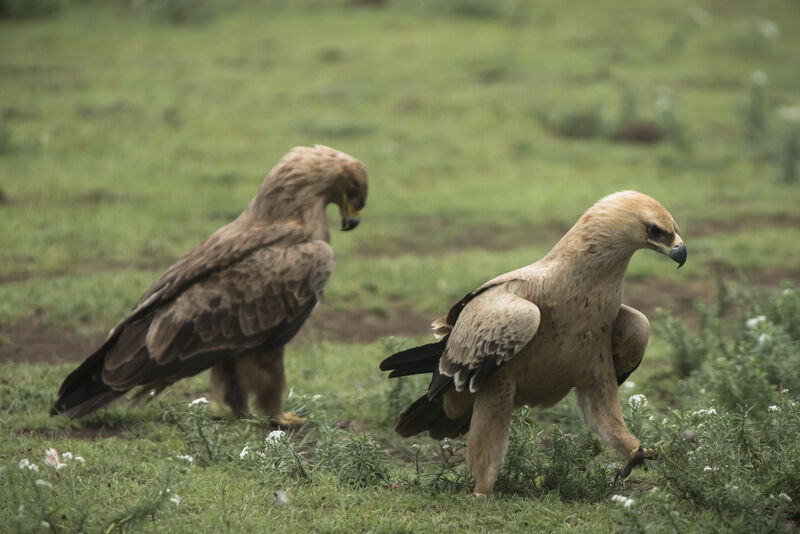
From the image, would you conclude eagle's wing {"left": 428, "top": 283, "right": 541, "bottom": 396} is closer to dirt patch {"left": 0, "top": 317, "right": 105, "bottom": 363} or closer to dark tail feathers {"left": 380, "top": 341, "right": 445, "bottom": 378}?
dark tail feathers {"left": 380, "top": 341, "right": 445, "bottom": 378}

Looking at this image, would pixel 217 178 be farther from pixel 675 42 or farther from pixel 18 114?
pixel 675 42

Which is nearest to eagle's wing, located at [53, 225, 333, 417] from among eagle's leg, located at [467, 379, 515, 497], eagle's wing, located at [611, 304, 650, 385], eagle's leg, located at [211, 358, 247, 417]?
eagle's leg, located at [211, 358, 247, 417]

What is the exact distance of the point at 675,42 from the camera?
1706cm

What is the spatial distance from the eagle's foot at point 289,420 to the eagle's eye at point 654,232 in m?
2.39

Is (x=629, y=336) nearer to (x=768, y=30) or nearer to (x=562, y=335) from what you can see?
(x=562, y=335)

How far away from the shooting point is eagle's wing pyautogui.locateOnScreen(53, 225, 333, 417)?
548 cm

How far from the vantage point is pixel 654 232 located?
4.22 metres

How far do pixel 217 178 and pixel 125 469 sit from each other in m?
6.30

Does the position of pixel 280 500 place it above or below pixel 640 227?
below

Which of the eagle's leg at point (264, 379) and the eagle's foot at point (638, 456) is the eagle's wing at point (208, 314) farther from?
the eagle's foot at point (638, 456)

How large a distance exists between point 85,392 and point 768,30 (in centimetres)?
1504

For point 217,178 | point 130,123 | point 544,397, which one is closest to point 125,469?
point 544,397

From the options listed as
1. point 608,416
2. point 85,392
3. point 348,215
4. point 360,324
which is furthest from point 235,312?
point 360,324

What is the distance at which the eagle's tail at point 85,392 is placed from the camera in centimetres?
544
